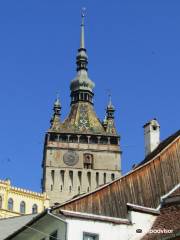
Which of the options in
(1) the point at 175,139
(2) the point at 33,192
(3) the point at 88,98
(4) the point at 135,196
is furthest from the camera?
(3) the point at 88,98

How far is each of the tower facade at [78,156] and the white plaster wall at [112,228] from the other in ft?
219

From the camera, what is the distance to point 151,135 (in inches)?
959

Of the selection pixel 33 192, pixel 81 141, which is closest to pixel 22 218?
pixel 33 192

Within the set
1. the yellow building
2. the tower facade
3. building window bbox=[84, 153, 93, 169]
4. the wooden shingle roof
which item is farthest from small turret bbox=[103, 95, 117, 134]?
the wooden shingle roof

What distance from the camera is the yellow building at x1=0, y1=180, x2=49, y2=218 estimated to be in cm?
8225

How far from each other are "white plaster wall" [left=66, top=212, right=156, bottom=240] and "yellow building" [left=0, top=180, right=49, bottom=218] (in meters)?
65.4

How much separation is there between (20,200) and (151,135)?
60467 millimetres

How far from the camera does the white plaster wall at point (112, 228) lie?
55.2 feet

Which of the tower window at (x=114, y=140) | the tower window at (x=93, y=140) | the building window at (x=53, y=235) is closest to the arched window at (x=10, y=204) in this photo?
the tower window at (x=93, y=140)

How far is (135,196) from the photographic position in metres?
18.5

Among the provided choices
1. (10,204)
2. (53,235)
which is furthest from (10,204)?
(53,235)

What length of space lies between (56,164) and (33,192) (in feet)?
16.8

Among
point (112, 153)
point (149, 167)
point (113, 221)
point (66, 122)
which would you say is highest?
point (66, 122)

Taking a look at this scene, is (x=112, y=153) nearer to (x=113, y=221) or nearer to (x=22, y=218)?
(x=22, y=218)
